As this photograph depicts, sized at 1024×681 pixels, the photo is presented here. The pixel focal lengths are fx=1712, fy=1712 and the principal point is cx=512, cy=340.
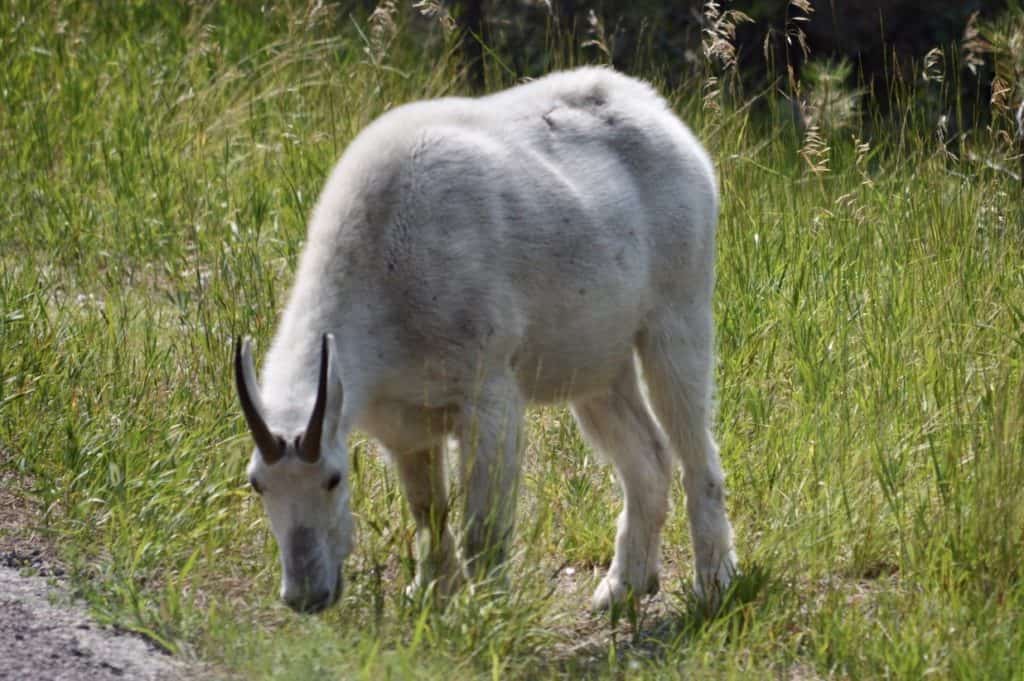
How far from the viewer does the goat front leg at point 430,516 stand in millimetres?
4891

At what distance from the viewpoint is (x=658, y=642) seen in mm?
4855

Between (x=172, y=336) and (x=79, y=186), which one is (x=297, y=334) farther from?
(x=79, y=186)

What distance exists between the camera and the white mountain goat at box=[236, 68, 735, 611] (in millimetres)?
4391

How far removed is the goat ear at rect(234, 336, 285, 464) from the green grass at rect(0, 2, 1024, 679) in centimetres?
52

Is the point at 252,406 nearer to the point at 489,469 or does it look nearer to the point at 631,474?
the point at 489,469

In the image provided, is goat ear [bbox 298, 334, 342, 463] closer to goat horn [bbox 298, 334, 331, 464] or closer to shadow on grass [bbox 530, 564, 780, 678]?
goat horn [bbox 298, 334, 331, 464]

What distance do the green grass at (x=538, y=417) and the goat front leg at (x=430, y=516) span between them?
95mm

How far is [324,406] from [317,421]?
4 centimetres

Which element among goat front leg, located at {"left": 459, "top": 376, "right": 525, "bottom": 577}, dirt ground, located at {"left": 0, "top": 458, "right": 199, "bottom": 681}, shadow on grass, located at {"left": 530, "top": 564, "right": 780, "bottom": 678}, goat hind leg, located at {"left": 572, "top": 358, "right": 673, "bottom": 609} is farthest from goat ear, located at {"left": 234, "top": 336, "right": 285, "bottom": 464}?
goat hind leg, located at {"left": 572, "top": 358, "right": 673, "bottom": 609}

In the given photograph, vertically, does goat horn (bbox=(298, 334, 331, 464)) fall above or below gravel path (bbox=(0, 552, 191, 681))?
above

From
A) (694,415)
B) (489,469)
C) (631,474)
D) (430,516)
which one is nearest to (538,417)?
(631,474)

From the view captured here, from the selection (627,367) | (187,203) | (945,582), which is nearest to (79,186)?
(187,203)

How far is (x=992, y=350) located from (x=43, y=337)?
338 cm

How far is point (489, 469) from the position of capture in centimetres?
483
